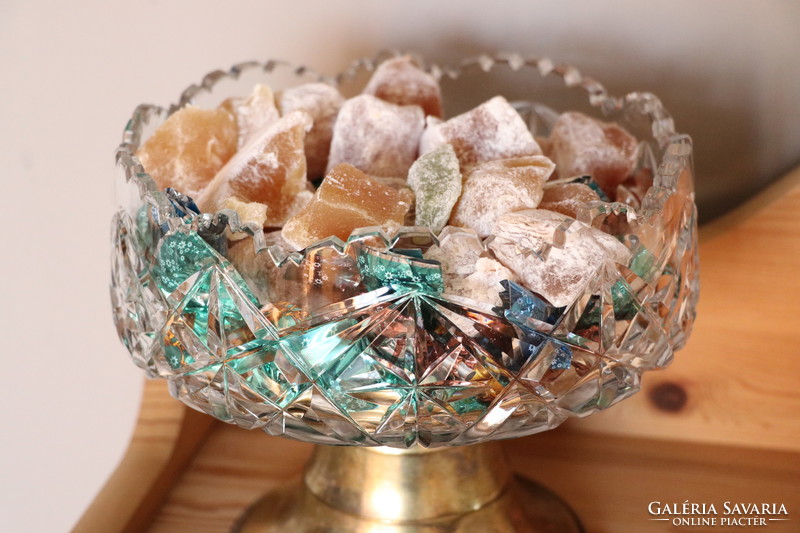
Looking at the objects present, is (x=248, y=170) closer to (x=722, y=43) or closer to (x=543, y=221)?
(x=543, y=221)

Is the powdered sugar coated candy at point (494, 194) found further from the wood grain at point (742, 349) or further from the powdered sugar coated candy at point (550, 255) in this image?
the wood grain at point (742, 349)

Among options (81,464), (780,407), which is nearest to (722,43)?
(780,407)

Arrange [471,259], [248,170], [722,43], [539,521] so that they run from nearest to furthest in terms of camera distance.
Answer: [471,259] < [248,170] < [539,521] < [722,43]

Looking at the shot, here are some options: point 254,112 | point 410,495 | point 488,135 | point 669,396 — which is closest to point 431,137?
point 488,135

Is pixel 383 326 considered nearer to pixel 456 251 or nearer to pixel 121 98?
pixel 456 251

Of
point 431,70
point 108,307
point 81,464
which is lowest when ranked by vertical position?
point 81,464

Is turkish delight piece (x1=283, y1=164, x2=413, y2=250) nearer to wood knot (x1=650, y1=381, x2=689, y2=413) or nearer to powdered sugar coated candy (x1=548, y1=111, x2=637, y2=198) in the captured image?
powdered sugar coated candy (x1=548, y1=111, x2=637, y2=198)
